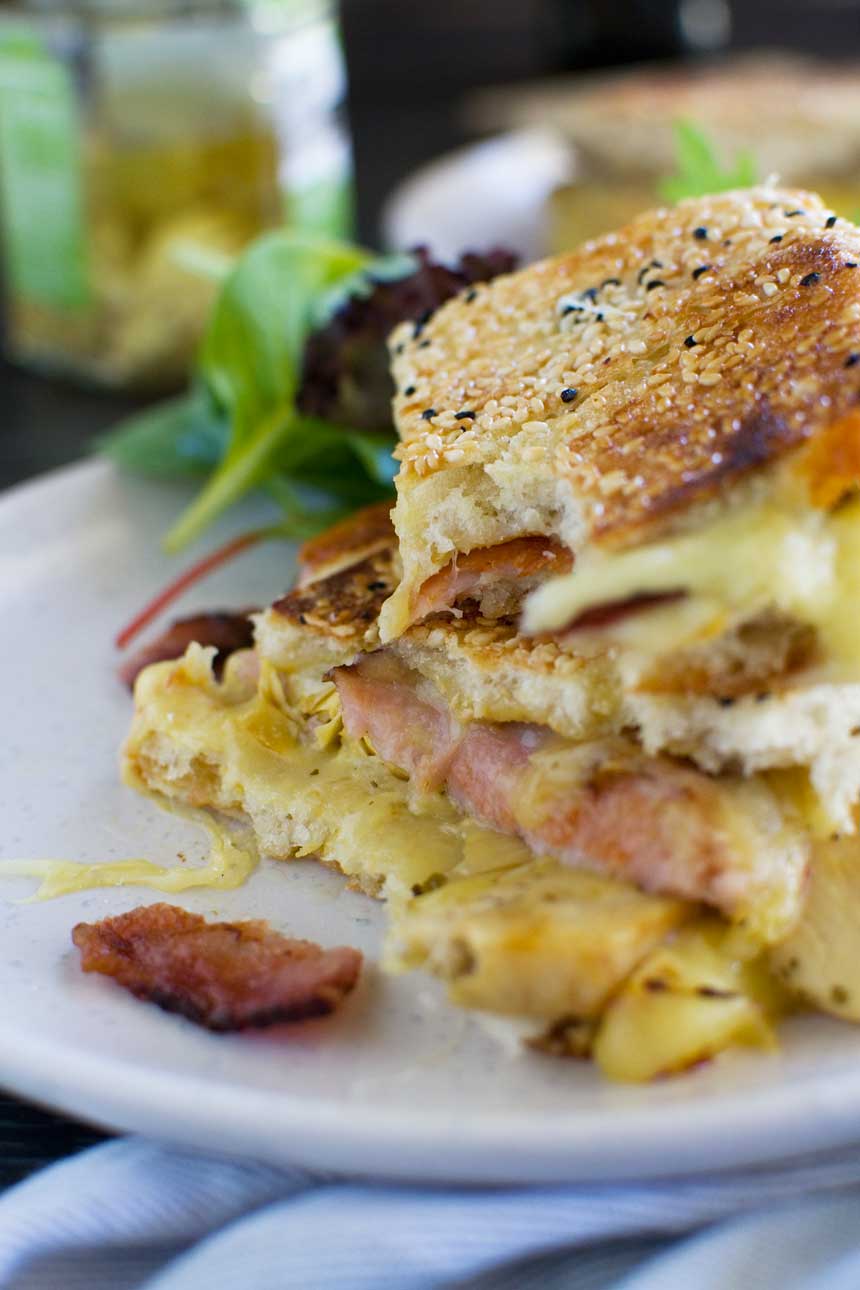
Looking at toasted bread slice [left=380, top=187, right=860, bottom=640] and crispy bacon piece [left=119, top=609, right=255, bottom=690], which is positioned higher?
toasted bread slice [left=380, top=187, right=860, bottom=640]

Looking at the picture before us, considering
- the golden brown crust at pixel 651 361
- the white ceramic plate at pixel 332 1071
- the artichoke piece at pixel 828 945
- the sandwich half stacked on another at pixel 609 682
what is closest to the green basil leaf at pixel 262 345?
the golden brown crust at pixel 651 361

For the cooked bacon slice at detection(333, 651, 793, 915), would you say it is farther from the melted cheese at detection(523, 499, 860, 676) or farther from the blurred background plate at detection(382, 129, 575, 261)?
the blurred background plate at detection(382, 129, 575, 261)

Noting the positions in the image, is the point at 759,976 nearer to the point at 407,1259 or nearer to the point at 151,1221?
the point at 407,1259

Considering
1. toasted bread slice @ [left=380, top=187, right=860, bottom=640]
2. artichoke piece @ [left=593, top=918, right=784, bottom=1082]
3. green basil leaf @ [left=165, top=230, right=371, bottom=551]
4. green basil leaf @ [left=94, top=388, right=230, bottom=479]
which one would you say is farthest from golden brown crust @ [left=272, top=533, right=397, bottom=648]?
green basil leaf @ [left=94, top=388, right=230, bottom=479]

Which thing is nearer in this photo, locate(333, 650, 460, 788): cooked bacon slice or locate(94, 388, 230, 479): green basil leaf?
locate(333, 650, 460, 788): cooked bacon slice

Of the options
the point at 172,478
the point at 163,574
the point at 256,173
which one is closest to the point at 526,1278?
the point at 163,574

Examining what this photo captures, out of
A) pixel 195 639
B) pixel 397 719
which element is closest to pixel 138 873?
pixel 397 719
